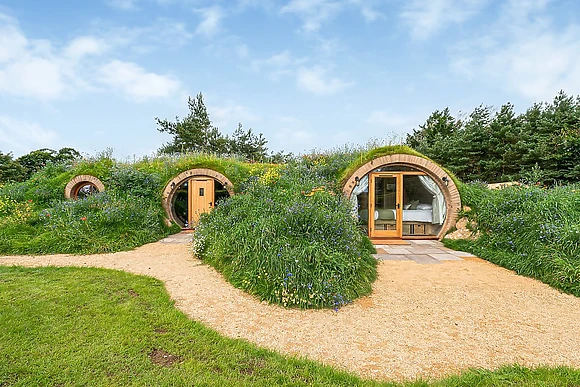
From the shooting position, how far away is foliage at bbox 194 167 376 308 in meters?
3.41

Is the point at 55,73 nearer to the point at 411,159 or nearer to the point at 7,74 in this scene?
the point at 7,74

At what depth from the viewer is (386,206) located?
A: 7.62 metres

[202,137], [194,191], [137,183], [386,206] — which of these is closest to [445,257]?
[386,206]

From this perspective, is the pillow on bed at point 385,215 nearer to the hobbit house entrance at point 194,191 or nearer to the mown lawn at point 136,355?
the hobbit house entrance at point 194,191

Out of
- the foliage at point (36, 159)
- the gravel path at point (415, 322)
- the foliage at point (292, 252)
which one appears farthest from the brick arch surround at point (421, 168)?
the foliage at point (36, 159)

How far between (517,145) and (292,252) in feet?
46.3

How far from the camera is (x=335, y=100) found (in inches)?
403

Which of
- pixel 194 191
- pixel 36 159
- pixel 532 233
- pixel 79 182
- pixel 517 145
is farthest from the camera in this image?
pixel 36 159

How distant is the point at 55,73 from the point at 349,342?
27.8ft

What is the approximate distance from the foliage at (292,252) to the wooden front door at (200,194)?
331cm

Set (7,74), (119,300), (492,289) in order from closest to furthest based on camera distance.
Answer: (119,300) → (492,289) → (7,74)

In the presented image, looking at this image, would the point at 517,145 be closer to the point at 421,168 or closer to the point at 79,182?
the point at 421,168

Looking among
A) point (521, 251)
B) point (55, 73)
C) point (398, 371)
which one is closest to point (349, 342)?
point (398, 371)

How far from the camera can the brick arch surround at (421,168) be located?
23.7 ft
